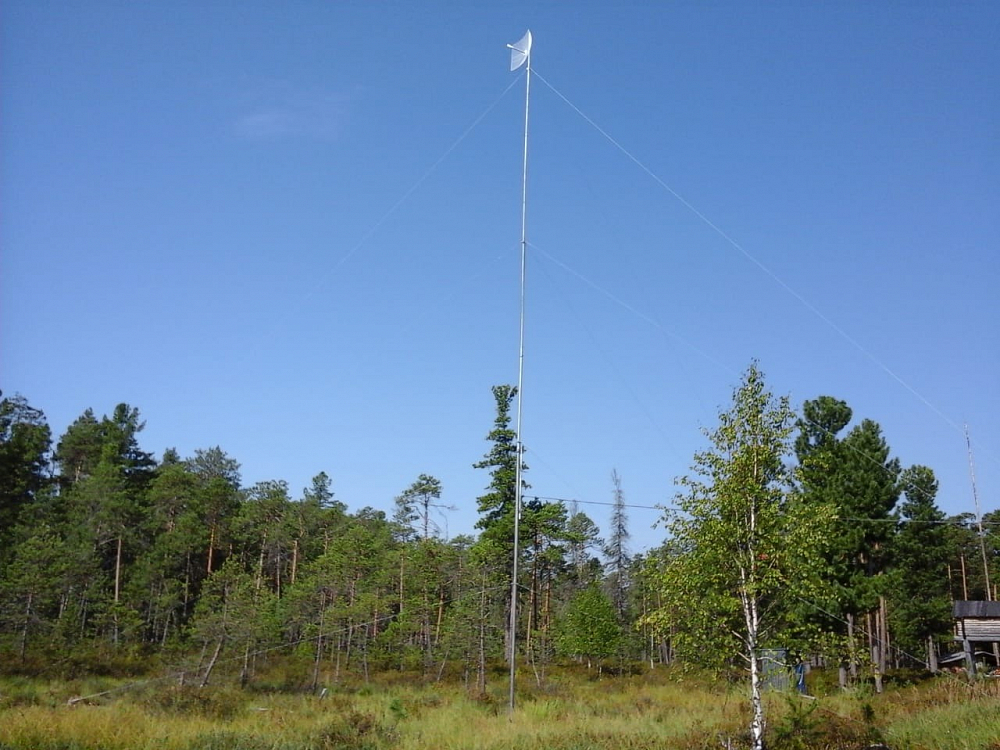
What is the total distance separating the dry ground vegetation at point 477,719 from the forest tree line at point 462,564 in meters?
1.80

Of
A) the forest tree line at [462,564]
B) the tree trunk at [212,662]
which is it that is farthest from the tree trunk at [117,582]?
the tree trunk at [212,662]

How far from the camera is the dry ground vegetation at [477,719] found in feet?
57.5

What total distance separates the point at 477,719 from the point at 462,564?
28214mm

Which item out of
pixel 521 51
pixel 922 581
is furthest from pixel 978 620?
pixel 521 51

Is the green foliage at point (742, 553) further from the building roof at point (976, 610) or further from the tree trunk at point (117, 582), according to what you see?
the tree trunk at point (117, 582)

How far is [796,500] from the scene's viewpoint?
18094 millimetres

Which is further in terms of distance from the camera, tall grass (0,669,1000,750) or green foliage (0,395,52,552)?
green foliage (0,395,52,552)

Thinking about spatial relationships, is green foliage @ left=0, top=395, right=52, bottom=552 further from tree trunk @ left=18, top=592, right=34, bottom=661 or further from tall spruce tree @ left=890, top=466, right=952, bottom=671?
tall spruce tree @ left=890, top=466, right=952, bottom=671

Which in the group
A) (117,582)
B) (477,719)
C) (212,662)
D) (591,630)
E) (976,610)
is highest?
(117,582)

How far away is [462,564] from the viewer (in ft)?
171

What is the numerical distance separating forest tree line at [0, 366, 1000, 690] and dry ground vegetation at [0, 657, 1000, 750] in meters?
1.80

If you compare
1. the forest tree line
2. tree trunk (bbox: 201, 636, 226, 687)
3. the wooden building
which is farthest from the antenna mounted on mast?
the wooden building

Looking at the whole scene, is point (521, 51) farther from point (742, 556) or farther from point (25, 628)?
point (25, 628)

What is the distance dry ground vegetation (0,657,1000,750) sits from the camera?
17531 mm
